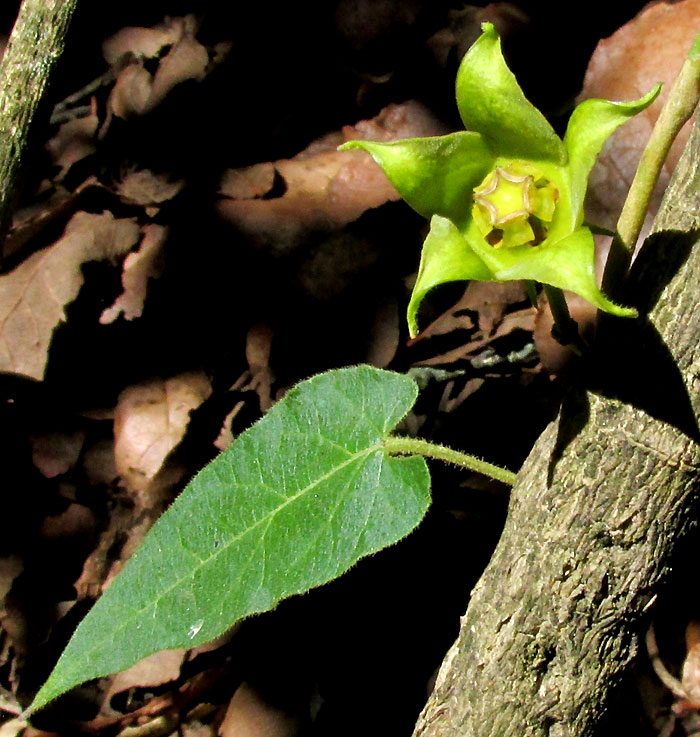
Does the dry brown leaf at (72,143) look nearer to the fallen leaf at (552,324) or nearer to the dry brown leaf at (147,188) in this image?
the dry brown leaf at (147,188)

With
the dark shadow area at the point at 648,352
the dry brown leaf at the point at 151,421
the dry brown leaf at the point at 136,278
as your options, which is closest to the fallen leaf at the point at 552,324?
the dark shadow area at the point at 648,352

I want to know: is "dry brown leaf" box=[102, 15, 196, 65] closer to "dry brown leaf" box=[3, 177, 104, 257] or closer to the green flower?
"dry brown leaf" box=[3, 177, 104, 257]

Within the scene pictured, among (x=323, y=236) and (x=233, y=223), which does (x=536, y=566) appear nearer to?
(x=323, y=236)

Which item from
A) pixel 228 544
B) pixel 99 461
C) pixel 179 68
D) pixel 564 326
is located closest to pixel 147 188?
pixel 179 68

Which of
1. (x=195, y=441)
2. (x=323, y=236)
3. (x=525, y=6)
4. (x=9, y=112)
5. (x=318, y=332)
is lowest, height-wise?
(x=195, y=441)

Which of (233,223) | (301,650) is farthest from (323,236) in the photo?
(301,650)

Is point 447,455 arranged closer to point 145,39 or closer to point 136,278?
point 136,278

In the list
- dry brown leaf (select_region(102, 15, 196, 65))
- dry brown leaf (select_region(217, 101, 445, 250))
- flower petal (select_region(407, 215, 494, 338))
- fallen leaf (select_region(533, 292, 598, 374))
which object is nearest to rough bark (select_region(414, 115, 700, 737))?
flower petal (select_region(407, 215, 494, 338))
